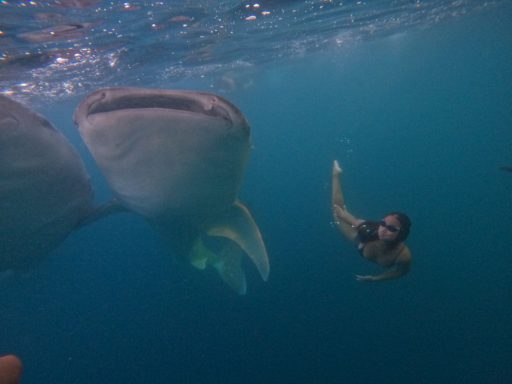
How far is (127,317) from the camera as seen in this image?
1688cm

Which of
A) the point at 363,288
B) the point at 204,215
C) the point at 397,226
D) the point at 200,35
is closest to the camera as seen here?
the point at 397,226

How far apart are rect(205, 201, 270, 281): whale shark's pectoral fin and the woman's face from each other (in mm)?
2095

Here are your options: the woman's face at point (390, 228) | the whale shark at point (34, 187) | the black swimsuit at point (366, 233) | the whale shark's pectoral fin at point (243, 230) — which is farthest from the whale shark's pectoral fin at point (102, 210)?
the woman's face at point (390, 228)

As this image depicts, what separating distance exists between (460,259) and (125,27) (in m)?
18.1

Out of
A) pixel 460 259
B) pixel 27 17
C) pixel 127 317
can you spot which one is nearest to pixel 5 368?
pixel 27 17

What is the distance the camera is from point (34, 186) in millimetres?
4039

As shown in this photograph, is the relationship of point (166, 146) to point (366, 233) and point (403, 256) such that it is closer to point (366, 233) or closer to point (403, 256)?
point (366, 233)

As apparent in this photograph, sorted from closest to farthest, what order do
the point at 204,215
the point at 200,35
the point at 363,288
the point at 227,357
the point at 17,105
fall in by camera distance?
the point at 17,105 < the point at 204,215 < the point at 227,357 < the point at 363,288 < the point at 200,35

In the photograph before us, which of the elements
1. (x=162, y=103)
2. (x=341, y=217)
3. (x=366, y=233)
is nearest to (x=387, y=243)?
(x=366, y=233)

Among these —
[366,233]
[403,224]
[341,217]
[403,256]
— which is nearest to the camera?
[403,224]

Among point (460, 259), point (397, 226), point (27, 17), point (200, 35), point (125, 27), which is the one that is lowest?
point (460, 259)

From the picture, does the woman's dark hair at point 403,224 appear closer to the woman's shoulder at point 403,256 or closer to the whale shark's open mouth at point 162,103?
the woman's shoulder at point 403,256

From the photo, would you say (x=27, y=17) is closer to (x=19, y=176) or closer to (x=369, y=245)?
(x=19, y=176)

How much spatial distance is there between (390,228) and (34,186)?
477cm
